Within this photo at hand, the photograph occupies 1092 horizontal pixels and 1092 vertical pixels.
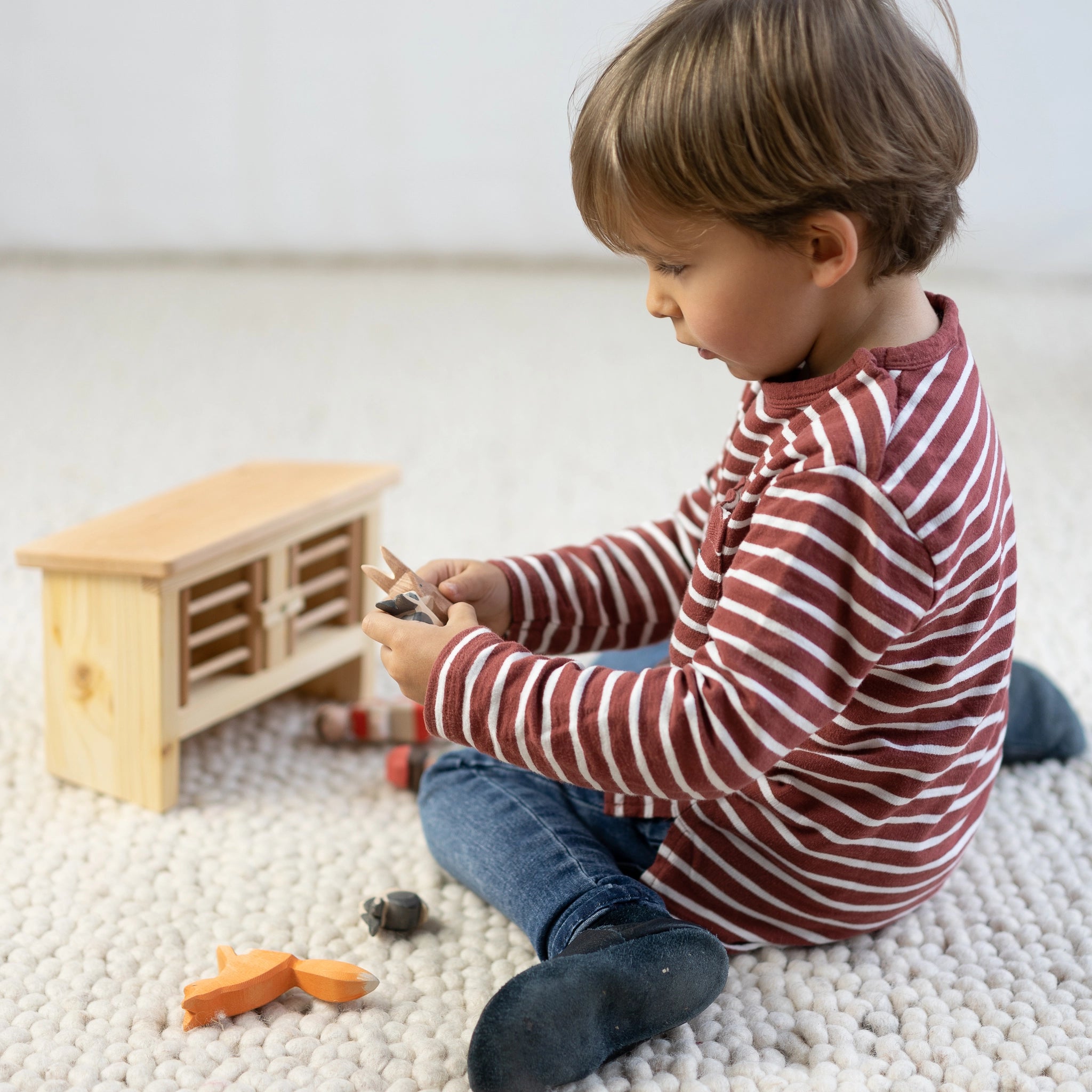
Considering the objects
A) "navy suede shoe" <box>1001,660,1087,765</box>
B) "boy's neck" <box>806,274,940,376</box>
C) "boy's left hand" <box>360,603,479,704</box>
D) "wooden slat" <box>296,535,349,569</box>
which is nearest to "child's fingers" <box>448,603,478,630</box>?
"boy's left hand" <box>360,603,479,704</box>

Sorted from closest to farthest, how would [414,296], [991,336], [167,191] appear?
[991,336] → [414,296] → [167,191]

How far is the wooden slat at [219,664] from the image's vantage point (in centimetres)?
95

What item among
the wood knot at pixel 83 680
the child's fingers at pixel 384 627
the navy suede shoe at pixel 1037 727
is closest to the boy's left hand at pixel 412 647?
the child's fingers at pixel 384 627

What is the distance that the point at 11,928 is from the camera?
77 centimetres

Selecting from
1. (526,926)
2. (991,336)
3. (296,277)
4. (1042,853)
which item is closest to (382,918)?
(526,926)

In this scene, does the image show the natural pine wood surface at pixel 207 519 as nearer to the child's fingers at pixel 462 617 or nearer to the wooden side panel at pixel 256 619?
the wooden side panel at pixel 256 619

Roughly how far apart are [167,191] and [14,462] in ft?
4.24

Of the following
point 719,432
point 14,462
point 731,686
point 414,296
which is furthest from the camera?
point 414,296

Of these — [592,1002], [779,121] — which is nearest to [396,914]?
[592,1002]

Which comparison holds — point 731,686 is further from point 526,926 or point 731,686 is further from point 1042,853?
point 1042,853

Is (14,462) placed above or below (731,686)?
below

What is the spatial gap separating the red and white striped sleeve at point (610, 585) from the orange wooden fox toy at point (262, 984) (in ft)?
0.79

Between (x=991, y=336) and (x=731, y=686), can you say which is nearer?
(x=731, y=686)

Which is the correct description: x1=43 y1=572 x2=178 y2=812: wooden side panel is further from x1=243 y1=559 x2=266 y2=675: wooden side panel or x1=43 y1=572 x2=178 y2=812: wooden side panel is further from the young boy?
the young boy
